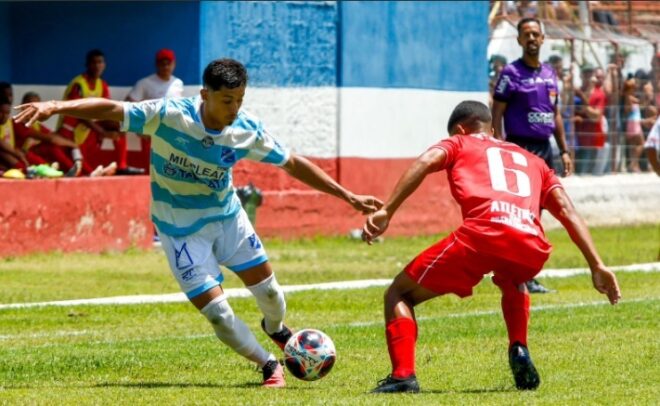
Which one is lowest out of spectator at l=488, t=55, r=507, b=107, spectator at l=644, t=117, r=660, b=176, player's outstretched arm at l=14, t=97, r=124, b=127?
spectator at l=488, t=55, r=507, b=107

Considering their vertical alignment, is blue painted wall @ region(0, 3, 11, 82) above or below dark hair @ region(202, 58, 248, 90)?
below

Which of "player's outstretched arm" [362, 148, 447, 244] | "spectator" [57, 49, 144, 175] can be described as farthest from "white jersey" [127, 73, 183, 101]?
"player's outstretched arm" [362, 148, 447, 244]

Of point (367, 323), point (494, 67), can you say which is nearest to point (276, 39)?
point (494, 67)

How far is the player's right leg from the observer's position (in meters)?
9.31

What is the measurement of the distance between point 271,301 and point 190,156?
1.09 metres

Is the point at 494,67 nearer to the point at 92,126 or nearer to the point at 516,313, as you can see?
the point at 92,126

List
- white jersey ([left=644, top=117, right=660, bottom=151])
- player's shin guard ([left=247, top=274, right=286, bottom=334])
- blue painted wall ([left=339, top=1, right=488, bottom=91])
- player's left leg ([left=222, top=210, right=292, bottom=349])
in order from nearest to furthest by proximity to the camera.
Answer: player's left leg ([left=222, top=210, right=292, bottom=349]) → player's shin guard ([left=247, top=274, right=286, bottom=334]) → white jersey ([left=644, top=117, right=660, bottom=151]) → blue painted wall ([left=339, top=1, right=488, bottom=91])

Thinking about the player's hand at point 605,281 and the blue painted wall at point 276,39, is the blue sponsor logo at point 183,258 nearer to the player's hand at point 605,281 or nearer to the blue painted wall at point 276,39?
the player's hand at point 605,281

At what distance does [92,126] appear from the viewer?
2075cm

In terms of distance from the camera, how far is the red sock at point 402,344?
873cm

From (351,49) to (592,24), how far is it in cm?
598

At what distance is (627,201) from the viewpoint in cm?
2633

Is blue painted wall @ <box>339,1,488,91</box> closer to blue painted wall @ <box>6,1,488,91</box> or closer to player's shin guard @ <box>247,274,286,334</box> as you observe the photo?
blue painted wall @ <box>6,1,488,91</box>

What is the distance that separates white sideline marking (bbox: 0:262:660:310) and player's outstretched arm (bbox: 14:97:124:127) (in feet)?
17.7
